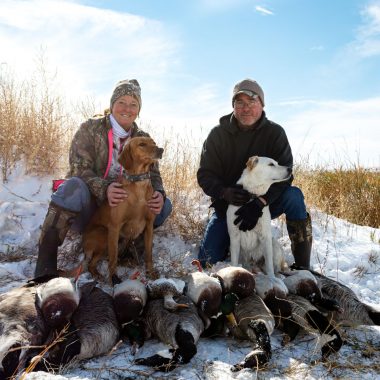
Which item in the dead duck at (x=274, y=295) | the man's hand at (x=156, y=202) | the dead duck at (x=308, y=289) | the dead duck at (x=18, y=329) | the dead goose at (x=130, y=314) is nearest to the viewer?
the dead duck at (x=18, y=329)

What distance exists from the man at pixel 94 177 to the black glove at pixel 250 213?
2.86 feet

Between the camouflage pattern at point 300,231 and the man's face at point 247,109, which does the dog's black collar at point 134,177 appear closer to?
the man's face at point 247,109


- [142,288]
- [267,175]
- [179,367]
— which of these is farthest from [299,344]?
[267,175]

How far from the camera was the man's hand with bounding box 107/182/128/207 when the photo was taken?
14.3ft

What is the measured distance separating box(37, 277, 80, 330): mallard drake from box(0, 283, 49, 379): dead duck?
7 centimetres

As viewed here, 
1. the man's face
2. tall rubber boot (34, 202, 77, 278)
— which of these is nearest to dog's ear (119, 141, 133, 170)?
tall rubber boot (34, 202, 77, 278)

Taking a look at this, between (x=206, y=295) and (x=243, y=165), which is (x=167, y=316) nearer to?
(x=206, y=295)

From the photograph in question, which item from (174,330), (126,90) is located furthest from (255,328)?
(126,90)

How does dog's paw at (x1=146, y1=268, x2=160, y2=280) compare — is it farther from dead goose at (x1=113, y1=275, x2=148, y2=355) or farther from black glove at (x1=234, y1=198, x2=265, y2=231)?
dead goose at (x1=113, y1=275, x2=148, y2=355)

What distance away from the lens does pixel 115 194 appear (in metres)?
4.35

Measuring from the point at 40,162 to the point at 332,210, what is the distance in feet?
16.5

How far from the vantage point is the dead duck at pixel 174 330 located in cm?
276

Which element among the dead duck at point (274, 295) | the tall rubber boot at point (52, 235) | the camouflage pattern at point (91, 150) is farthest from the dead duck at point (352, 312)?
the tall rubber boot at point (52, 235)

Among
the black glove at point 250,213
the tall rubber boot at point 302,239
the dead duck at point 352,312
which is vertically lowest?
the dead duck at point 352,312
